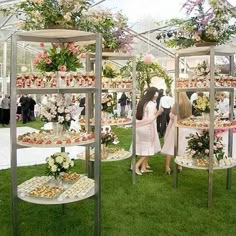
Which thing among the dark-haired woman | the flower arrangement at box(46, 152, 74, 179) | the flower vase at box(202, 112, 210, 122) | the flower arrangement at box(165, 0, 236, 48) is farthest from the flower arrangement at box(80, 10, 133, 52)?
the flower arrangement at box(46, 152, 74, 179)

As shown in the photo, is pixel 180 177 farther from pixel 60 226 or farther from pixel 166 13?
pixel 166 13

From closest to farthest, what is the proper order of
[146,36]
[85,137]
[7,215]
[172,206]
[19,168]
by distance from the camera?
[85,137], [7,215], [172,206], [19,168], [146,36]

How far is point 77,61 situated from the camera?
334cm

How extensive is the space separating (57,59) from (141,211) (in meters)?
1.94

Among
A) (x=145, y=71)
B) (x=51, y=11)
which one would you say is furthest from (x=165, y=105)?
(x=51, y=11)

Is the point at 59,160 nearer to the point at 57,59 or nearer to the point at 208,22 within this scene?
the point at 57,59

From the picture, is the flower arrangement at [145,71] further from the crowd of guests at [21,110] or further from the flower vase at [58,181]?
the crowd of guests at [21,110]

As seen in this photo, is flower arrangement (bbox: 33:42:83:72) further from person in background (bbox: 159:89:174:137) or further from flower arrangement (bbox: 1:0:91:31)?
person in background (bbox: 159:89:174:137)

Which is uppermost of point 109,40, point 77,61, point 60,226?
point 109,40

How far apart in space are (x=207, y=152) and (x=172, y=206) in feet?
2.55

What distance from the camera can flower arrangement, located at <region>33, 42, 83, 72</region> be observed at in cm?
324

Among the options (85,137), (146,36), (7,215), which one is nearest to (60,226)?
(7,215)

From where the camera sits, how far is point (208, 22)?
4.22 m

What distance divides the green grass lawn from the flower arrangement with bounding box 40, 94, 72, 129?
111cm
